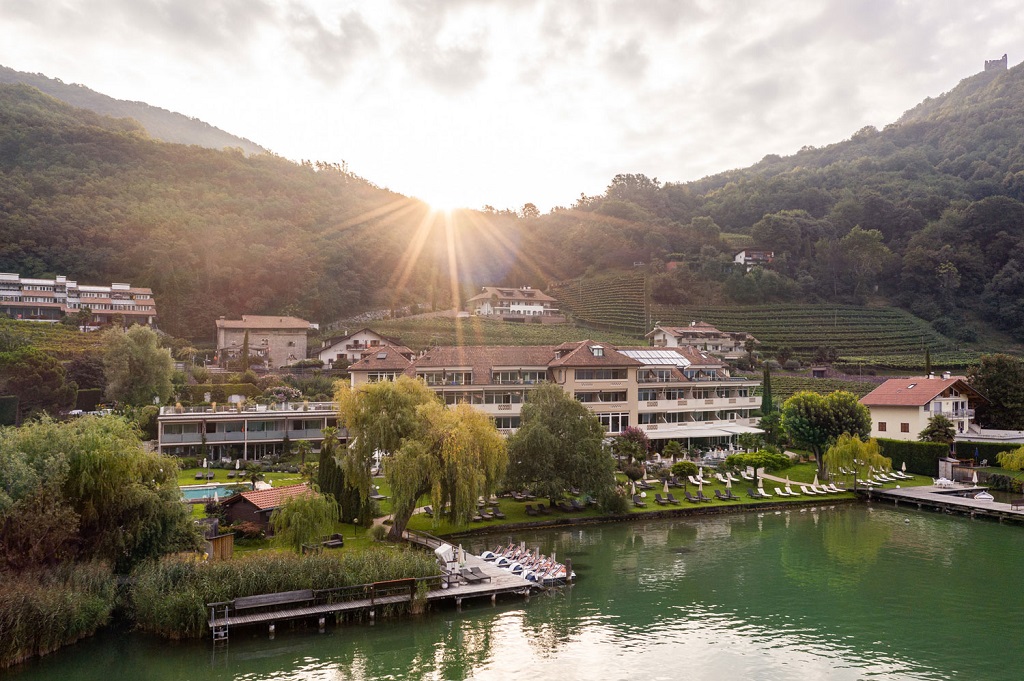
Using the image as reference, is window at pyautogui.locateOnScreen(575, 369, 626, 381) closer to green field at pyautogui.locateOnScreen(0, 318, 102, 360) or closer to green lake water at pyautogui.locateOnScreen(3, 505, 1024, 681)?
green lake water at pyautogui.locateOnScreen(3, 505, 1024, 681)

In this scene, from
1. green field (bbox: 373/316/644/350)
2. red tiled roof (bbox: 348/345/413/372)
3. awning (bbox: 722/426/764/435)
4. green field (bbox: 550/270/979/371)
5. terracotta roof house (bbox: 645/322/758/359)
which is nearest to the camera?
awning (bbox: 722/426/764/435)

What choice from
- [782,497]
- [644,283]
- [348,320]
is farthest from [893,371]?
[348,320]

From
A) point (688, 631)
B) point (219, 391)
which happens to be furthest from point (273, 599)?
point (219, 391)

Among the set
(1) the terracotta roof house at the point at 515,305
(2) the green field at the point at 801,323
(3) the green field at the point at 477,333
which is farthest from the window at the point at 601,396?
(1) the terracotta roof house at the point at 515,305

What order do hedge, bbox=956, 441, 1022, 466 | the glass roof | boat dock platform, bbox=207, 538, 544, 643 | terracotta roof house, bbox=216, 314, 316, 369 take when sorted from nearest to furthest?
boat dock platform, bbox=207, 538, 544, 643
hedge, bbox=956, 441, 1022, 466
the glass roof
terracotta roof house, bbox=216, 314, 316, 369

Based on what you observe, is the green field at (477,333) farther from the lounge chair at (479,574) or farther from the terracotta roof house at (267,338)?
the lounge chair at (479,574)

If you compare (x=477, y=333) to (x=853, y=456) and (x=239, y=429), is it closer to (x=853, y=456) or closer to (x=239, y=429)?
(x=239, y=429)

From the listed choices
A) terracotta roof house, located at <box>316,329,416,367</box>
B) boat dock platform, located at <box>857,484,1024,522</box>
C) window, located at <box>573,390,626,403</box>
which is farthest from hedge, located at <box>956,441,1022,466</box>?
terracotta roof house, located at <box>316,329,416,367</box>
